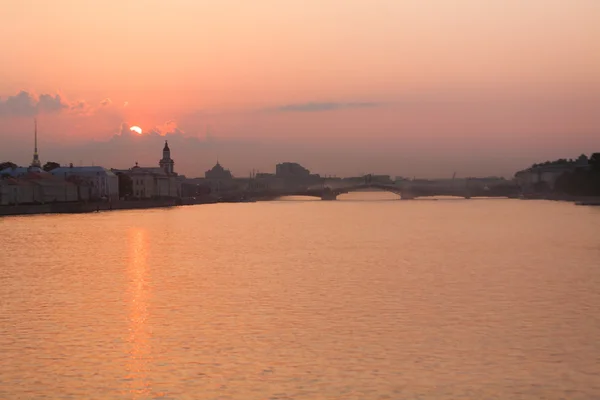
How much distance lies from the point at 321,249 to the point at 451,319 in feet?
71.6

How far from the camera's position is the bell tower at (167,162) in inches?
6658

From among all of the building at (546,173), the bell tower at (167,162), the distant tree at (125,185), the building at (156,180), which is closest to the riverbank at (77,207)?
the distant tree at (125,185)

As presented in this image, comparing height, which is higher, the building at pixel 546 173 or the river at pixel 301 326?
the building at pixel 546 173

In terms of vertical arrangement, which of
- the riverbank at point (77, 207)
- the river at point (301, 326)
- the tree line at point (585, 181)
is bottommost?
the river at point (301, 326)

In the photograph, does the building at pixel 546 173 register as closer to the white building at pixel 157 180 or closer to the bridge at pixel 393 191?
the bridge at pixel 393 191

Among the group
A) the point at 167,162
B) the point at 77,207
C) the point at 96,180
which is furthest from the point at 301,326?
the point at 167,162

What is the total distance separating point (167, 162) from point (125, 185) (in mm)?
33719

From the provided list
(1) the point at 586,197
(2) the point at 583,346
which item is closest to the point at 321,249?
(2) the point at 583,346

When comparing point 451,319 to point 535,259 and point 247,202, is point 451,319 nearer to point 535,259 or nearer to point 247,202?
point 535,259

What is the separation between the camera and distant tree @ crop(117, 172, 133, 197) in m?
136

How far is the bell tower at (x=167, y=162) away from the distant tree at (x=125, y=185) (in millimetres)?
28254

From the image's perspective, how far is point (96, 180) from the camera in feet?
416

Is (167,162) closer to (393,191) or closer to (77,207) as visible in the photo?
(393,191)

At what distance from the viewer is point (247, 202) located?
531ft
